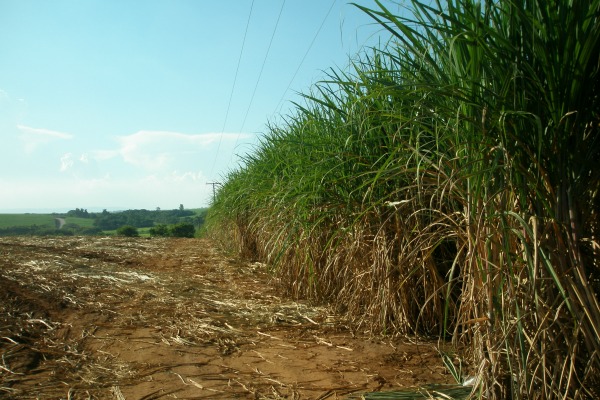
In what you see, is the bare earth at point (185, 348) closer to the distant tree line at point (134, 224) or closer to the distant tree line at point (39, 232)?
the distant tree line at point (39, 232)

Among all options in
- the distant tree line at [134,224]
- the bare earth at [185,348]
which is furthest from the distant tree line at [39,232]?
the bare earth at [185,348]

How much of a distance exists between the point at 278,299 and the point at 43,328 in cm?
189

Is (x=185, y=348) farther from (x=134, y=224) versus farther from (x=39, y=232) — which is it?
(x=134, y=224)

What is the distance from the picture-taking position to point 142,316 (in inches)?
153

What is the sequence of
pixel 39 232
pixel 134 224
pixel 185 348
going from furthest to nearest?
pixel 134 224, pixel 39 232, pixel 185 348

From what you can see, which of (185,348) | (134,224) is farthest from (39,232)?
(185,348)

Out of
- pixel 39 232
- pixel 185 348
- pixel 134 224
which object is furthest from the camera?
pixel 134 224

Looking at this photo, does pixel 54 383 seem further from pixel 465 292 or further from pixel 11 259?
pixel 11 259

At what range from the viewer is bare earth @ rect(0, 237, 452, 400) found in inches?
96.8

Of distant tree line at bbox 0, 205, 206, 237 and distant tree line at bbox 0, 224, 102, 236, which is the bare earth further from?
distant tree line at bbox 0, 205, 206, 237

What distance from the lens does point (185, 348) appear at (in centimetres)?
309

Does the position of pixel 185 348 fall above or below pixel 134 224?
below

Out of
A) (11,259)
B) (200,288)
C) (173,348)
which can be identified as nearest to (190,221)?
(11,259)

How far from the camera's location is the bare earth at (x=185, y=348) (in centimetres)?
246
